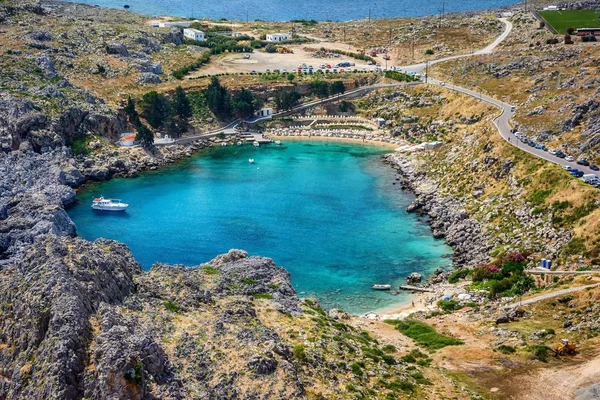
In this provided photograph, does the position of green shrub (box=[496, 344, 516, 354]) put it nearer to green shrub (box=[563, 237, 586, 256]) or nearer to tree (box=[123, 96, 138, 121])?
green shrub (box=[563, 237, 586, 256])

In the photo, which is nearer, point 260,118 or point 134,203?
point 134,203

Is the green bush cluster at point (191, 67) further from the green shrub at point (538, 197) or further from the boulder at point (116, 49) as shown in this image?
the green shrub at point (538, 197)

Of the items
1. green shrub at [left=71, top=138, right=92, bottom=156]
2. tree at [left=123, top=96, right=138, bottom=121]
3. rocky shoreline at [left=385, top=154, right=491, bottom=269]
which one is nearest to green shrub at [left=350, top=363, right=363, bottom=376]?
rocky shoreline at [left=385, top=154, right=491, bottom=269]

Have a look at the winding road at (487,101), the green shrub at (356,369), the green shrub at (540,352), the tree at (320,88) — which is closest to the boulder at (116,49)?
the winding road at (487,101)

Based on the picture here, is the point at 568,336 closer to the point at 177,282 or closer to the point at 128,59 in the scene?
the point at 177,282

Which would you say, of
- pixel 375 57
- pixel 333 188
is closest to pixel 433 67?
pixel 375 57
